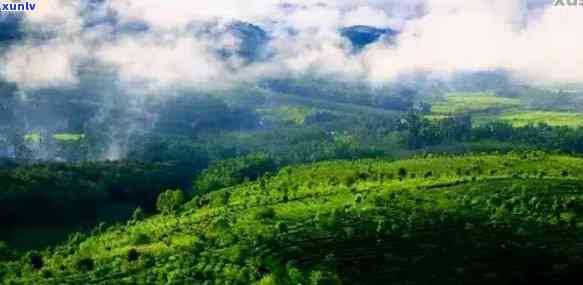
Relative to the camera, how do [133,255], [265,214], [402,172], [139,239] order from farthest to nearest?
[402,172], [265,214], [139,239], [133,255]

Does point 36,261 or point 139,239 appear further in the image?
point 36,261

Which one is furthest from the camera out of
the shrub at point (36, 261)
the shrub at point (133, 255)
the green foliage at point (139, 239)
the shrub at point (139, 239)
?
the shrub at point (139, 239)

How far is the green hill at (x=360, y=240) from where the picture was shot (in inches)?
4363

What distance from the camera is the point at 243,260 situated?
113 metres

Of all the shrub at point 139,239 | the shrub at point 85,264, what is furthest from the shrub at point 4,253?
the shrub at point 85,264

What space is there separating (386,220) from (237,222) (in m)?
29.1

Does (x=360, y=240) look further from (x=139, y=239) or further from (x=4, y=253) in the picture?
(x=4, y=253)

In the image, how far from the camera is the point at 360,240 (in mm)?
122062

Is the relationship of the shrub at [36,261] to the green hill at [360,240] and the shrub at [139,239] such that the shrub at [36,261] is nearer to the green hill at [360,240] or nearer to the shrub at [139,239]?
the green hill at [360,240]

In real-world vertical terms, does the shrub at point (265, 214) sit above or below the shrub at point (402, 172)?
below

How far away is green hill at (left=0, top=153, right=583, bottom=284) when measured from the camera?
110812 mm

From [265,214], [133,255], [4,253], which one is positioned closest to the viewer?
[133,255]

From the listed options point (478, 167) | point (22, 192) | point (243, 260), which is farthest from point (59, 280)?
point (478, 167)

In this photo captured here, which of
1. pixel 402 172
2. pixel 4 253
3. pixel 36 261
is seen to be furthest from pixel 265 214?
pixel 4 253
